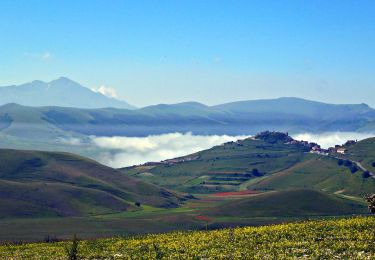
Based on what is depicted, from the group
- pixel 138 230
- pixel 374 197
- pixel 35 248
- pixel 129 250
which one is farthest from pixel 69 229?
pixel 374 197

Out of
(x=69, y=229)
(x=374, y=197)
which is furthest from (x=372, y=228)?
(x=69, y=229)

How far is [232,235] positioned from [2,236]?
4472 inches

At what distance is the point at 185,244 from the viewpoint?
202 ft

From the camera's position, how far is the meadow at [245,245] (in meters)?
52.4

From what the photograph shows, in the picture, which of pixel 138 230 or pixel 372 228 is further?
pixel 138 230

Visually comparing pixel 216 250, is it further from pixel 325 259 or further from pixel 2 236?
pixel 2 236

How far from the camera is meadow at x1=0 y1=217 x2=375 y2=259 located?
52375 millimetres

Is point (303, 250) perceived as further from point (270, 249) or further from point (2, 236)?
point (2, 236)

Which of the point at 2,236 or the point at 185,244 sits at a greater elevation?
the point at 185,244

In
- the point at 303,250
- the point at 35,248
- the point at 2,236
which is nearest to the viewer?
the point at 303,250

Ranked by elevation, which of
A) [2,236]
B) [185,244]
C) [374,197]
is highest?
[374,197]

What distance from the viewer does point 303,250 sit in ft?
174

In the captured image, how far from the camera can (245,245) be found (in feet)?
191

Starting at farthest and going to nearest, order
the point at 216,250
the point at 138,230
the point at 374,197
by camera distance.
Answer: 1. the point at 138,230
2. the point at 374,197
3. the point at 216,250
